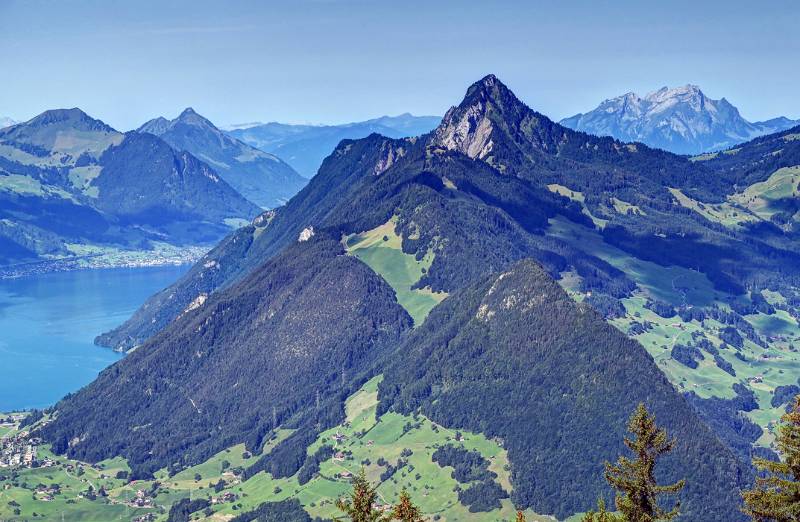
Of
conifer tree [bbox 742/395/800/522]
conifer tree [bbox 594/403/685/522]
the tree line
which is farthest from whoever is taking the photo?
conifer tree [bbox 594/403/685/522]

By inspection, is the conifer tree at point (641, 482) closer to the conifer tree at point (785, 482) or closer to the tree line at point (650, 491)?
the tree line at point (650, 491)

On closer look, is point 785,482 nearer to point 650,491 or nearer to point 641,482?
point 650,491

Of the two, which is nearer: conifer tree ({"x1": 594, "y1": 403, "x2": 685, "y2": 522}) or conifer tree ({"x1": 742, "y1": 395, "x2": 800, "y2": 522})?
conifer tree ({"x1": 742, "y1": 395, "x2": 800, "y2": 522})

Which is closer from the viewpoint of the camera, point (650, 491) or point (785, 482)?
point (785, 482)

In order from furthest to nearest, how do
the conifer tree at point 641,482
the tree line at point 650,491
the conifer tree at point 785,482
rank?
the conifer tree at point 641,482
the tree line at point 650,491
the conifer tree at point 785,482

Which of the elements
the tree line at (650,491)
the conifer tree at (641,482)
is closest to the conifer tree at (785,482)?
the tree line at (650,491)

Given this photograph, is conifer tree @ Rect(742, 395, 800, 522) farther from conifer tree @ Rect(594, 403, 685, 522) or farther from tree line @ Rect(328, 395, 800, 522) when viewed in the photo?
conifer tree @ Rect(594, 403, 685, 522)

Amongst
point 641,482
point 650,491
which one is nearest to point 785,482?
point 650,491

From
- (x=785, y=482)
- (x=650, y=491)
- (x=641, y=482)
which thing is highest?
(x=641, y=482)

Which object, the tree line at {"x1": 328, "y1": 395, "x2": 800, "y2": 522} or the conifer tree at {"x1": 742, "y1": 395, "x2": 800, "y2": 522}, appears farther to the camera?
the tree line at {"x1": 328, "y1": 395, "x2": 800, "y2": 522}

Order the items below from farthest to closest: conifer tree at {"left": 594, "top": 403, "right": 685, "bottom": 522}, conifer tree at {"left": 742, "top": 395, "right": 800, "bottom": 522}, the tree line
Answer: conifer tree at {"left": 594, "top": 403, "right": 685, "bottom": 522} → the tree line → conifer tree at {"left": 742, "top": 395, "right": 800, "bottom": 522}

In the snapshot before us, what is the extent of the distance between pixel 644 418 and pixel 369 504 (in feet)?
71.3

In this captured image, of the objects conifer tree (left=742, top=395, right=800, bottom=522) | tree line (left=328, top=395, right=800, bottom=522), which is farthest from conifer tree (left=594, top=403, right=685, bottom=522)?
conifer tree (left=742, top=395, right=800, bottom=522)

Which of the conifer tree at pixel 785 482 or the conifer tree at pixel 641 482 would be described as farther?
the conifer tree at pixel 641 482
